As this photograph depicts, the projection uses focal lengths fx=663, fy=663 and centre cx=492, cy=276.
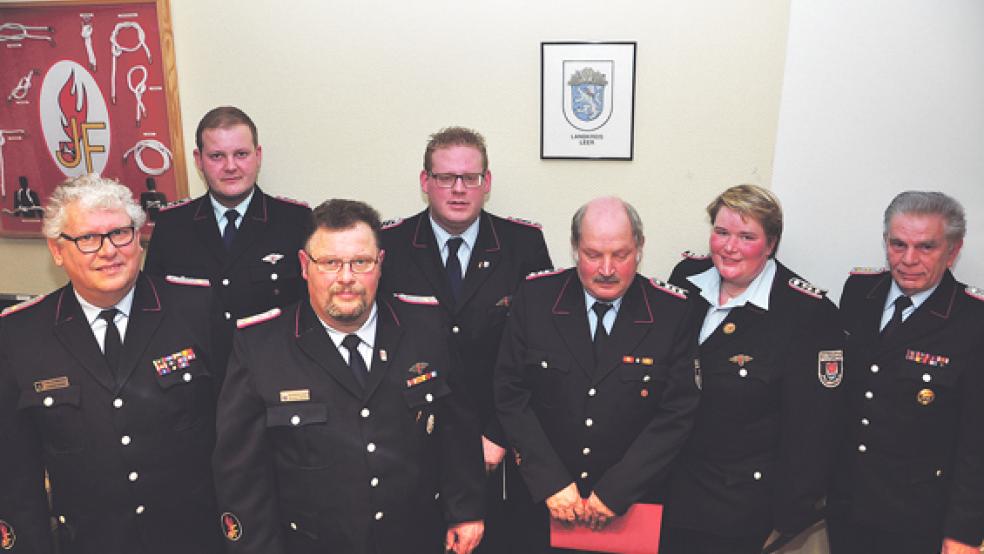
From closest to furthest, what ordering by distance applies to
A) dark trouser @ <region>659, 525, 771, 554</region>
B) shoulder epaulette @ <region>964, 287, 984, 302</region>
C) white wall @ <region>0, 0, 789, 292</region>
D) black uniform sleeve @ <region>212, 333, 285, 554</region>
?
black uniform sleeve @ <region>212, 333, 285, 554</region>, shoulder epaulette @ <region>964, 287, 984, 302</region>, dark trouser @ <region>659, 525, 771, 554</region>, white wall @ <region>0, 0, 789, 292</region>

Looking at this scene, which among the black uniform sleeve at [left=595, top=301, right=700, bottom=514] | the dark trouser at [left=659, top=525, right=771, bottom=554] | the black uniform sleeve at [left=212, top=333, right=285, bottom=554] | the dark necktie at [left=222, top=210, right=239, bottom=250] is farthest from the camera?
the dark necktie at [left=222, top=210, right=239, bottom=250]

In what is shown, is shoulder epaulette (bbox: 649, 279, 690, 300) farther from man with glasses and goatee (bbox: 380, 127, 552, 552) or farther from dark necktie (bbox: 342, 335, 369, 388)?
dark necktie (bbox: 342, 335, 369, 388)

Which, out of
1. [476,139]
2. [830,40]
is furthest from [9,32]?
[830,40]

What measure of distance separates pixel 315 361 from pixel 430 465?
0.52 meters

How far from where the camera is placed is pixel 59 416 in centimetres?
205

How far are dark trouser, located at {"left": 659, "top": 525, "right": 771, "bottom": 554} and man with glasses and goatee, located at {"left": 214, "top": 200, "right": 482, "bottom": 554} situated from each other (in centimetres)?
101

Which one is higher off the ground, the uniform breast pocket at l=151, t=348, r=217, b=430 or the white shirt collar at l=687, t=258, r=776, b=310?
the white shirt collar at l=687, t=258, r=776, b=310

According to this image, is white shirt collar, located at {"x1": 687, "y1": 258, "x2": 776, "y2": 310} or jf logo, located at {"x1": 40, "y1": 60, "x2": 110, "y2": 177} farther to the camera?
jf logo, located at {"x1": 40, "y1": 60, "x2": 110, "y2": 177}

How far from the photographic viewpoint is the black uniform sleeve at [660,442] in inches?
87.4

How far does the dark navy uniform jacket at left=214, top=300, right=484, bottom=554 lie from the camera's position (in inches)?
78.5

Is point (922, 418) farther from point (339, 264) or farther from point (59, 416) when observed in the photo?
point (59, 416)

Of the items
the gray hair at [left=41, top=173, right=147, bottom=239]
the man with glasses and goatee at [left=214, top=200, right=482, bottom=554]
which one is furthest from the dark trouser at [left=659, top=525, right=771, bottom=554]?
the gray hair at [left=41, top=173, right=147, bottom=239]

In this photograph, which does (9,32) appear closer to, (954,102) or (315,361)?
(315,361)

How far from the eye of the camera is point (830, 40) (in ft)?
9.73
